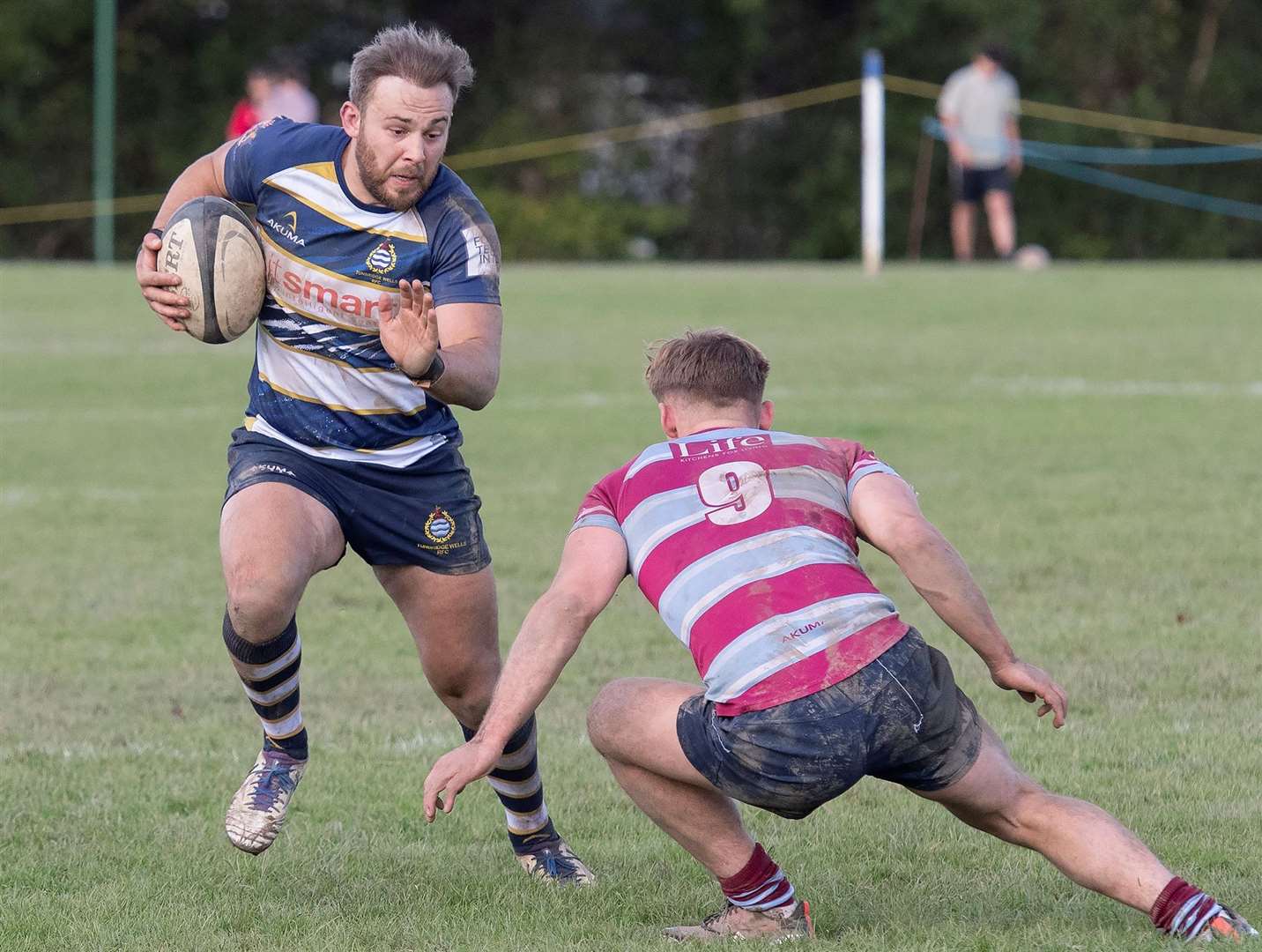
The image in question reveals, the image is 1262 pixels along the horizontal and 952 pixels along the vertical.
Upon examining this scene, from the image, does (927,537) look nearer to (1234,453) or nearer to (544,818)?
(544,818)

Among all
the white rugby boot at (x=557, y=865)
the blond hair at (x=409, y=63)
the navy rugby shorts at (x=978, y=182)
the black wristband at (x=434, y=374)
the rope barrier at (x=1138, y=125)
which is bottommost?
the white rugby boot at (x=557, y=865)

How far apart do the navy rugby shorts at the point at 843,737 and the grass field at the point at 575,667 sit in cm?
39

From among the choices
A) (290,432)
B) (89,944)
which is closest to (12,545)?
(290,432)

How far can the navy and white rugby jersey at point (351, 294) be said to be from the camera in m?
4.90

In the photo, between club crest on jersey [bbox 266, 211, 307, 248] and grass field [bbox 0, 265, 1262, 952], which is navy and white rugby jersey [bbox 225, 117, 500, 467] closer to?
club crest on jersey [bbox 266, 211, 307, 248]

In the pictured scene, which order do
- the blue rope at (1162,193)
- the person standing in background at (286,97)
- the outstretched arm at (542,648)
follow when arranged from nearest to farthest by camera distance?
the outstretched arm at (542,648), the person standing in background at (286,97), the blue rope at (1162,193)

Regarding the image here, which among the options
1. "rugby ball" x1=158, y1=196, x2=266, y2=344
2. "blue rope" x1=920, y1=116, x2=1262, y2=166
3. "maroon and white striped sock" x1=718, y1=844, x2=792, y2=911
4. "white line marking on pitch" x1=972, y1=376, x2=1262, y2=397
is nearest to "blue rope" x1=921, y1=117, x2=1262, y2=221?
"blue rope" x1=920, y1=116, x2=1262, y2=166

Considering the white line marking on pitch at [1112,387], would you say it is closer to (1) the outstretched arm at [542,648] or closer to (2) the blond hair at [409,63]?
(2) the blond hair at [409,63]

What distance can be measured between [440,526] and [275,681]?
545mm

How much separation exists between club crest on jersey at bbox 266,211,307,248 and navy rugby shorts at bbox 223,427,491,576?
50 centimetres

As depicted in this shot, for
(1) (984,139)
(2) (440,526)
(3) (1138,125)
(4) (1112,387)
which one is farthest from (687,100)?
(2) (440,526)

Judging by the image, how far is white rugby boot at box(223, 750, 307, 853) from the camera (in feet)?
14.8

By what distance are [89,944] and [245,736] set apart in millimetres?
1842

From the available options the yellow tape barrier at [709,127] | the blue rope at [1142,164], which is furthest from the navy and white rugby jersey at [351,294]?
the blue rope at [1142,164]
